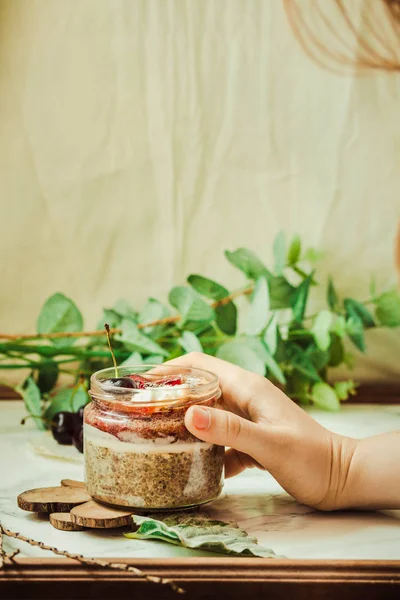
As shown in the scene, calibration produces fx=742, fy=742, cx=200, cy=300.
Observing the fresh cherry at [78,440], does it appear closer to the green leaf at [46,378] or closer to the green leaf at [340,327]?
the green leaf at [46,378]

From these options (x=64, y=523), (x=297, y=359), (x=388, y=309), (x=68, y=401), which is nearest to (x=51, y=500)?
(x=64, y=523)

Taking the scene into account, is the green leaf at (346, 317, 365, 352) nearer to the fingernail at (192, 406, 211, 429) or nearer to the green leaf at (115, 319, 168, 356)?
the green leaf at (115, 319, 168, 356)

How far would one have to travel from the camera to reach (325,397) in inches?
56.0

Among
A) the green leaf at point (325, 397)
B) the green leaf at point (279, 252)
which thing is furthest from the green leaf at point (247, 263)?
the green leaf at point (325, 397)

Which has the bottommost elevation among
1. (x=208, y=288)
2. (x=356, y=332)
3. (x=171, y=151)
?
(x=356, y=332)

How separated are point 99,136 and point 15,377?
0.53 meters

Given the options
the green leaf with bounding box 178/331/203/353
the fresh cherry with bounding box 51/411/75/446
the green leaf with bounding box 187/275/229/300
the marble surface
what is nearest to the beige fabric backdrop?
the green leaf with bounding box 187/275/229/300

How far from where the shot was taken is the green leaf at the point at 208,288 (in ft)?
4.54

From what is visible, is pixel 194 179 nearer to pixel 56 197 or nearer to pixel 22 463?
pixel 56 197

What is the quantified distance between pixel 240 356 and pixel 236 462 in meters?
0.31

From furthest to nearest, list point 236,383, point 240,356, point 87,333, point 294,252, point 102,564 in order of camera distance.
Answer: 1. point 294,252
2. point 87,333
3. point 240,356
4. point 236,383
5. point 102,564

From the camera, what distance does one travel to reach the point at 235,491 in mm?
989

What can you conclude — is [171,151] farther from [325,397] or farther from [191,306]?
[325,397]

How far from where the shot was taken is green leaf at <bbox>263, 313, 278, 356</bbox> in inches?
50.4
